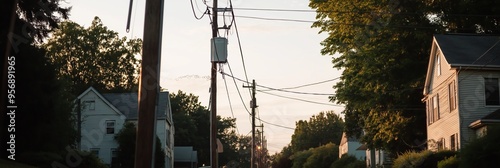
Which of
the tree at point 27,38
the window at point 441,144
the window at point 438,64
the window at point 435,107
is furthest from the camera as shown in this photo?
the window at point 435,107

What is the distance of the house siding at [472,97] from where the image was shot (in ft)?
128

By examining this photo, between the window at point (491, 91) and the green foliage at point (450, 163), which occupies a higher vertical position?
the window at point (491, 91)

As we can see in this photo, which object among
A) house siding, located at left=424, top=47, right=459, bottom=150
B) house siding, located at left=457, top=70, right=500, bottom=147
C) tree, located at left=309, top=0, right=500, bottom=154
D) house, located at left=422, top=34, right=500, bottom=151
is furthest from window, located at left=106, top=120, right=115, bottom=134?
house siding, located at left=457, top=70, right=500, bottom=147

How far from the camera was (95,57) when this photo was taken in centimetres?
8356

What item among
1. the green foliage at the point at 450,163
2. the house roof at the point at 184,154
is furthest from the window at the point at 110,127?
the green foliage at the point at 450,163

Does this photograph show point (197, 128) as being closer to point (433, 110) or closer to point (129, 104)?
point (129, 104)

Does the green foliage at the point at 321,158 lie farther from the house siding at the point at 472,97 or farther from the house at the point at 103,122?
the house siding at the point at 472,97

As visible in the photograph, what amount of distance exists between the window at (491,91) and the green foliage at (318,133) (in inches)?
4234

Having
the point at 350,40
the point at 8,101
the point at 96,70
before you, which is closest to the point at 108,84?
the point at 96,70

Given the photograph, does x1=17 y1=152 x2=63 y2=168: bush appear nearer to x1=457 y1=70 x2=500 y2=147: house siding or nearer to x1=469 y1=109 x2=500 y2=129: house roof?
x1=469 y1=109 x2=500 y2=129: house roof

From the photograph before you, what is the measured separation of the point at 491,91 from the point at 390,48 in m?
8.13

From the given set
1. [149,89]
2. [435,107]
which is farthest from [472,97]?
[149,89]

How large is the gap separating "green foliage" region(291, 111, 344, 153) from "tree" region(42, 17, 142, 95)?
218 ft

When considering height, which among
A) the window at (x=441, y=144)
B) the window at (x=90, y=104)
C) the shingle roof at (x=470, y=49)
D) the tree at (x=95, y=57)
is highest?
the tree at (x=95, y=57)
